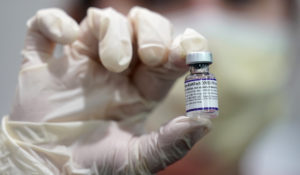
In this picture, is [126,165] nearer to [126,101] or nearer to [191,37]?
[126,101]

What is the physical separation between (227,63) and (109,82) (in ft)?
2.50

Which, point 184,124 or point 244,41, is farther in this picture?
point 244,41

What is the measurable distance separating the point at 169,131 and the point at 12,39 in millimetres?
1042

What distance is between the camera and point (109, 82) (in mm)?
667

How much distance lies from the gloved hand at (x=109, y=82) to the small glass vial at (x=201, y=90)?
0.04 meters

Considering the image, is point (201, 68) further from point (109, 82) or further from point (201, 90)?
point (109, 82)

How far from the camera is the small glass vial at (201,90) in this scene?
0.47 m

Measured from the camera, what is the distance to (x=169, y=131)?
1.72 ft

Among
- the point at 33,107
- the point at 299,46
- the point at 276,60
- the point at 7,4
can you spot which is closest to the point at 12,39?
the point at 7,4

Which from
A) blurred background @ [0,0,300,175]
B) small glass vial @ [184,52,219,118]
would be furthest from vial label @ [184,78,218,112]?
blurred background @ [0,0,300,175]

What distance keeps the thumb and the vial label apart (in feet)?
0.14

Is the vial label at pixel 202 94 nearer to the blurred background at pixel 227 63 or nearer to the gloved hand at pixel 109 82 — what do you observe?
the gloved hand at pixel 109 82

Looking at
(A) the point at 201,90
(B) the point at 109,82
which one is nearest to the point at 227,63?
(B) the point at 109,82

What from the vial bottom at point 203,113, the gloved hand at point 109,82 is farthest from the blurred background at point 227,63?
the vial bottom at point 203,113
